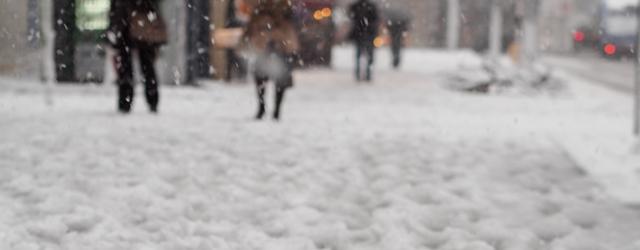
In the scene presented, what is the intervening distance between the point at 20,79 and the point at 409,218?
10.6 m

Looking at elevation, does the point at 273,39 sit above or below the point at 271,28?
below

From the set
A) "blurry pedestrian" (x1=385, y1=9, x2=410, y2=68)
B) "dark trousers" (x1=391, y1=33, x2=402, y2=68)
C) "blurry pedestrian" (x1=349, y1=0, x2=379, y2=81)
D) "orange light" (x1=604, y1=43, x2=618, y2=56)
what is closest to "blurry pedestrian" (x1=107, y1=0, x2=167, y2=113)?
"blurry pedestrian" (x1=349, y1=0, x2=379, y2=81)

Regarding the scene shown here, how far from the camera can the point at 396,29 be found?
2419cm

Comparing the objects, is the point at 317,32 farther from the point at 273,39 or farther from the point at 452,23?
the point at 452,23

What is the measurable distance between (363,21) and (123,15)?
8.57 meters

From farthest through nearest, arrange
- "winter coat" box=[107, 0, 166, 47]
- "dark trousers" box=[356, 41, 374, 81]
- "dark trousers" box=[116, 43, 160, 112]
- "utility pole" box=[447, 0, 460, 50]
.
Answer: "utility pole" box=[447, 0, 460, 50]
"dark trousers" box=[356, 41, 374, 81]
"dark trousers" box=[116, 43, 160, 112]
"winter coat" box=[107, 0, 166, 47]

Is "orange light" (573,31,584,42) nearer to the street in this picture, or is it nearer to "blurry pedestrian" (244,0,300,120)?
the street

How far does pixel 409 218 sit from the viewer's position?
6062mm

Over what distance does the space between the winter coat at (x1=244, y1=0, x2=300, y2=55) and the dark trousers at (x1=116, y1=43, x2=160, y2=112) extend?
1.07 metres

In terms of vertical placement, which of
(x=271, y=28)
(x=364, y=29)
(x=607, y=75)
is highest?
(x=364, y=29)

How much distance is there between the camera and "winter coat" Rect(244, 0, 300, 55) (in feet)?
33.0

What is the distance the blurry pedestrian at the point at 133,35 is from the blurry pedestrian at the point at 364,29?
8.15 meters

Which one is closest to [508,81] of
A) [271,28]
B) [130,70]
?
[271,28]

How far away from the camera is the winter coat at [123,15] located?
966cm
